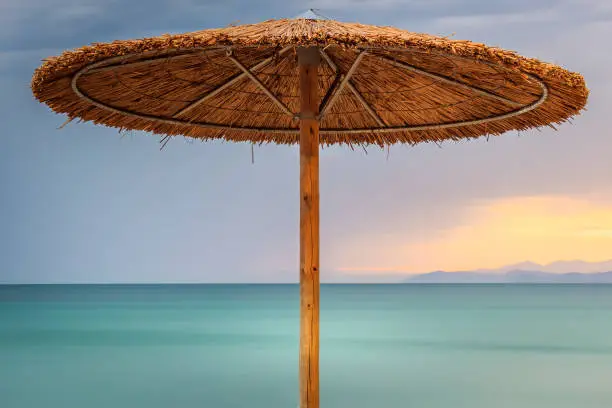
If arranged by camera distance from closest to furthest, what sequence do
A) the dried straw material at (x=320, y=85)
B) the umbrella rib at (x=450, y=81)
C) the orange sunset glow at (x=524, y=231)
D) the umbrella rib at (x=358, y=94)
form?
1. the dried straw material at (x=320, y=85)
2. the umbrella rib at (x=450, y=81)
3. the umbrella rib at (x=358, y=94)
4. the orange sunset glow at (x=524, y=231)

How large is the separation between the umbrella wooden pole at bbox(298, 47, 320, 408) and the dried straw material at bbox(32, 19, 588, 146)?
87 mm

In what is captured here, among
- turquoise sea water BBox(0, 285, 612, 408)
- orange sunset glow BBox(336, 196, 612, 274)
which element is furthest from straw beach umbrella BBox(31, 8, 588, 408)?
orange sunset glow BBox(336, 196, 612, 274)

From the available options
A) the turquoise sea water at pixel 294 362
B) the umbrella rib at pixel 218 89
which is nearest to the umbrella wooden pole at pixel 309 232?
the umbrella rib at pixel 218 89

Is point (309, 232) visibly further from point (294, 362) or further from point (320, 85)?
point (294, 362)

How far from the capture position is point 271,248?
34875mm

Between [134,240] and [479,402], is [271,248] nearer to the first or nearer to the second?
[134,240]

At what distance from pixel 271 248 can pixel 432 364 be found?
23733mm

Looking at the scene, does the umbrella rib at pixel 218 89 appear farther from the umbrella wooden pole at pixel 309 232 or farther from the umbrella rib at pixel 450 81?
the umbrella rib at pixel 450 81

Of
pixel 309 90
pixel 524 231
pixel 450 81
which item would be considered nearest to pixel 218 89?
pixel 309 90

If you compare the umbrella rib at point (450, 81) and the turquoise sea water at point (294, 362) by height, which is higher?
the umbrella rib at point (450, 81)

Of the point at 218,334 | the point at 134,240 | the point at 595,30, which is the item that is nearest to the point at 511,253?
the point at 595,30

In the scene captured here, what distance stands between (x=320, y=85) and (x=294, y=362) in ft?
24.8

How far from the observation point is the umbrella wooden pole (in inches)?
142

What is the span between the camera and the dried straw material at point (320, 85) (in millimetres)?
2975
